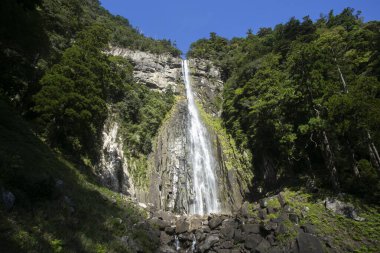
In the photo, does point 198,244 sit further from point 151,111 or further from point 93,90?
point 151,111

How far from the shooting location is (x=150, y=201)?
86.8ft

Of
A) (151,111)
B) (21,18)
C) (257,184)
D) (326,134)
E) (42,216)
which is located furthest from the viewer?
(151,111)

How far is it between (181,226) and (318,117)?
43.8 feet

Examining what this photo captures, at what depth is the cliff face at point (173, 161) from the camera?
26.2m

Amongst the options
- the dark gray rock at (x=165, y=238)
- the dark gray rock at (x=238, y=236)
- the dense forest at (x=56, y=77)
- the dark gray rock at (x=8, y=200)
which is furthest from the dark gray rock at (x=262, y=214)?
the dark gray rock at (x=8, y=200)

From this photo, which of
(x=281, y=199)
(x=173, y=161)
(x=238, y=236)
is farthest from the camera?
(x=173, y=161)

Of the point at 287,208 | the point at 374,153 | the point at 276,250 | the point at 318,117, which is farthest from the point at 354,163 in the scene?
the point at 276,250

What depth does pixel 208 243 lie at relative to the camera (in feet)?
62.1

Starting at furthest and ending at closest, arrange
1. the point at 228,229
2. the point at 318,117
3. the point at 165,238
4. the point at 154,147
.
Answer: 1. the point at 154,147
2. the point at 318,117
3. the point at 228,229
4. the point at 165,238

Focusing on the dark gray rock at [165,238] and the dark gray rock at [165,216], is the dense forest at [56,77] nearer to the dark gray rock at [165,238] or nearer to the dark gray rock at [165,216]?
the dark gray rock at [165,216]

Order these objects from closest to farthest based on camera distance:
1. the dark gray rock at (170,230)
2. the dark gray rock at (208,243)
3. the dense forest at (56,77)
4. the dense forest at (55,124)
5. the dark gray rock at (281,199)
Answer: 1. the dense forest at (55,124)
2. the dense forest at (56,77)
3. the dark gray rock at (208,243)
4. the dark gray rock at (170,230)
5. the dark gray rock at (281,199)

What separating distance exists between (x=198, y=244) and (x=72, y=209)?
10.2 m

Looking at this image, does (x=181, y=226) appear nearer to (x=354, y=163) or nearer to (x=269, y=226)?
(x=269, y=226)

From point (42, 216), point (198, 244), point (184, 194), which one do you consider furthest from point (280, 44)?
point (42, 216)
